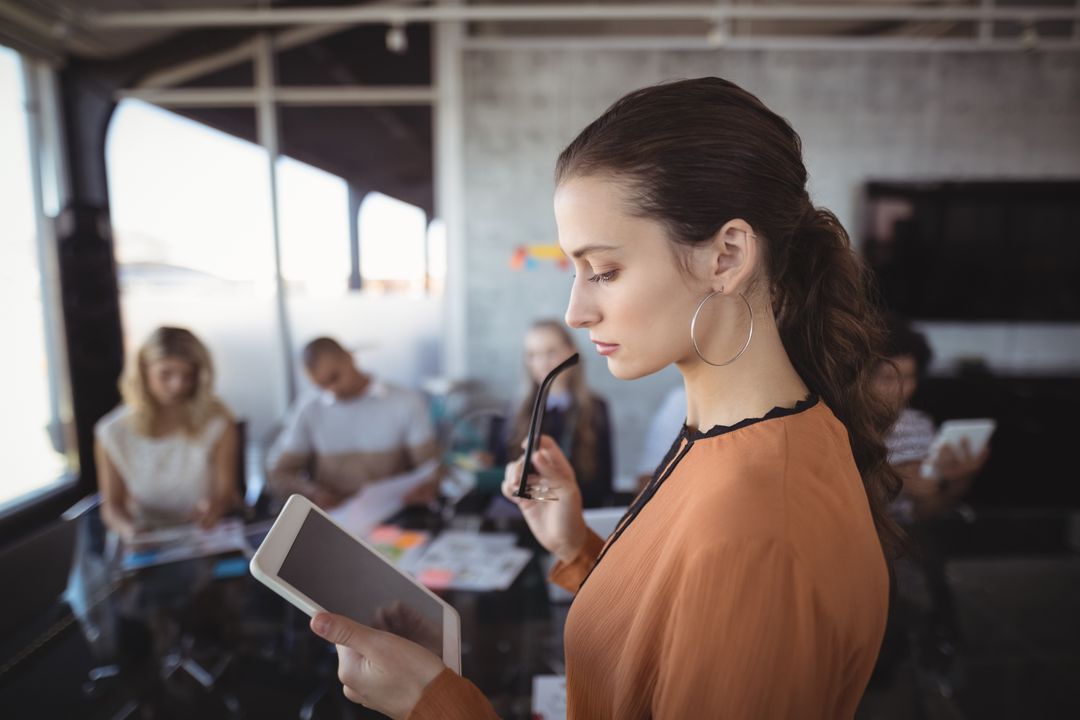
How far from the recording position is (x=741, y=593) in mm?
533

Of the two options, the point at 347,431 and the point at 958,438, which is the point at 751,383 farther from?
the point at 347,431

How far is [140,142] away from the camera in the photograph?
436cm

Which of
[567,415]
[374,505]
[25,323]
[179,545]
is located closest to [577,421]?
[567,415]

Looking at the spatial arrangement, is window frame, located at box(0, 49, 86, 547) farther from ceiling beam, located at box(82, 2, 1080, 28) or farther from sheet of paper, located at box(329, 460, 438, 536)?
sheet of paper, located at box(329, 460, 438, 536)

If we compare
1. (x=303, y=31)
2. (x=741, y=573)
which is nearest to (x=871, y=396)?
(x=741, y=573)

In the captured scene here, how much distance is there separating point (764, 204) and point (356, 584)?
71 centimetres

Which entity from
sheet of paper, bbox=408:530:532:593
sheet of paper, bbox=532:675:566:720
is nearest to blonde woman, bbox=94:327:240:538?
sheet of paper, bbox=408:530:532:593

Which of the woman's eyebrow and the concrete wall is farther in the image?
the concrete wall

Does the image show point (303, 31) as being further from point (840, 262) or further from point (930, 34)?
point (840, 262)

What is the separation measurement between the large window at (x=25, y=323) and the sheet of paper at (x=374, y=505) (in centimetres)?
289

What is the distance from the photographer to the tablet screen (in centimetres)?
A: 80

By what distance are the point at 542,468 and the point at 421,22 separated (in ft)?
14.1

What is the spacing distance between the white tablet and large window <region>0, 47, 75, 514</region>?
3835 mm

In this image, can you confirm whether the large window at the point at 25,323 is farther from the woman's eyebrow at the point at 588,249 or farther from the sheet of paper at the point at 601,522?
the woman's eyebrow at the point at 588,249
